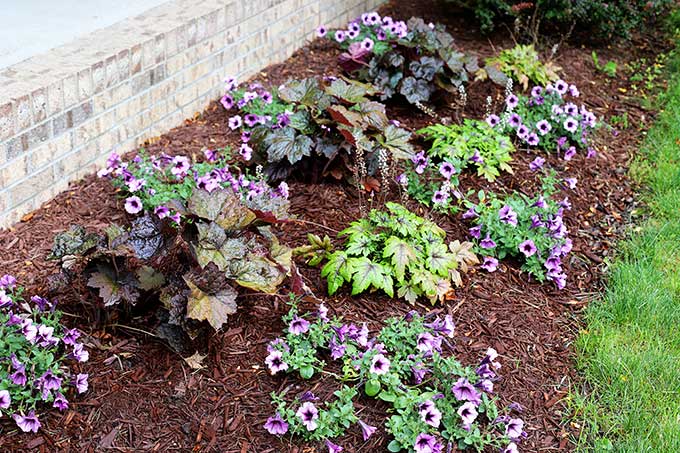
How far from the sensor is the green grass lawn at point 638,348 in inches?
113

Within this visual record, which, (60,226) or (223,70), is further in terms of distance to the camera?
(223,70)

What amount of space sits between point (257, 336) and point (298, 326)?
0.19 meters

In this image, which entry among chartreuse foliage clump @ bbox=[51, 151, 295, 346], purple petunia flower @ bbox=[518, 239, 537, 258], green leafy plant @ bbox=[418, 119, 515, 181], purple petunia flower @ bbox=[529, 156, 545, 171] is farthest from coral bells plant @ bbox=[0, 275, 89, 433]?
purple petunia flower @ bbox=[529, 156, 545, 171]

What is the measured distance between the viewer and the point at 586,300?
141 inches

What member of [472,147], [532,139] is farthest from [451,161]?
[532,139]

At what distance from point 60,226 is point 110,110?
0.68m

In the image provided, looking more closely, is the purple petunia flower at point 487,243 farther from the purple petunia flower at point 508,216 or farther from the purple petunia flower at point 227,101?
the purple petunia flower at point 227,101

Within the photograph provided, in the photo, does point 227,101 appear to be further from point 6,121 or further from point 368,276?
point 368,276

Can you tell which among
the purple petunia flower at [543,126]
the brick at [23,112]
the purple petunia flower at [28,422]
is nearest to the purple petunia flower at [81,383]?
the purple petunia flower at [28,422]

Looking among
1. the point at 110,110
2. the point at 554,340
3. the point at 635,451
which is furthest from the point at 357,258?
the point at 110,110

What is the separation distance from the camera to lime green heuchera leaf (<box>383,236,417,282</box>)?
3.22 m

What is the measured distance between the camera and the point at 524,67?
16.9 ft

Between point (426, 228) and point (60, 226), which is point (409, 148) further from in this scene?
point (60, 226)

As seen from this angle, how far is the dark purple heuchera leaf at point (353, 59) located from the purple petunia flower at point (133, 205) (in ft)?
6.27
